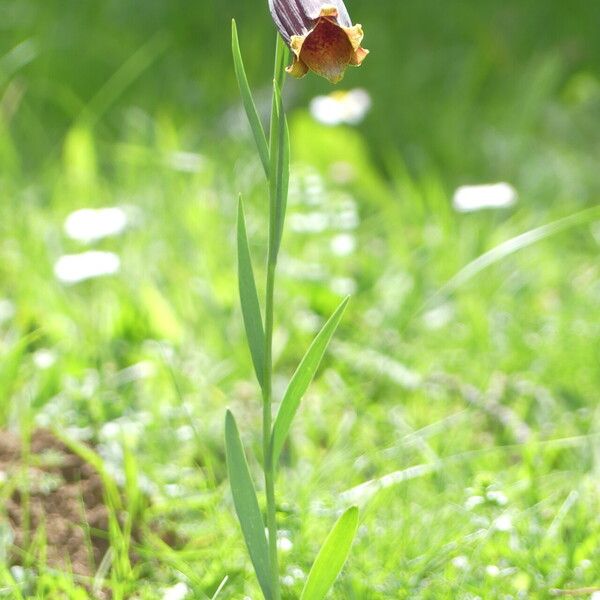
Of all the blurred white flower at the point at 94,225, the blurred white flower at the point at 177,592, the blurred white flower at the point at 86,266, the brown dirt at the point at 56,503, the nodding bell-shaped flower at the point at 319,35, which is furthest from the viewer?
the blurred white flower at the point at 94,225

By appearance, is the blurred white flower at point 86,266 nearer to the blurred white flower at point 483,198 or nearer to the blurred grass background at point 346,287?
the blurred grass background at point 346,287

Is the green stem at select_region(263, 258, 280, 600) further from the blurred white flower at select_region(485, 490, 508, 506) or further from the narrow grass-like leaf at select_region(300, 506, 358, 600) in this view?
the blurred white flower at select_region(485, 490, 508, 506)

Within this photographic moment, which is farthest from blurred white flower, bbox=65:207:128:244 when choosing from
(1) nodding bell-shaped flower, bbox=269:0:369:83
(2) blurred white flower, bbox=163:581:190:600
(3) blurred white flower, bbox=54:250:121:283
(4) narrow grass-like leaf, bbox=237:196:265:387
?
(1) nodding bell-shaped flower, bbox=269:0:369:83

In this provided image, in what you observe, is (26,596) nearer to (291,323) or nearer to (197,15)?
(291,323)

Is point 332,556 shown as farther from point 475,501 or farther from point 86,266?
point 86,266

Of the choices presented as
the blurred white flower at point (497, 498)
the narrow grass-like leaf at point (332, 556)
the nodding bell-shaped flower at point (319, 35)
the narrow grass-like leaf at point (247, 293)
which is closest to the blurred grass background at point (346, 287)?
the blurred white flower at point (497, 498)

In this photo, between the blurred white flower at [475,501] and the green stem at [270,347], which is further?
the blurred white flower at [475,501]
